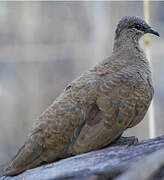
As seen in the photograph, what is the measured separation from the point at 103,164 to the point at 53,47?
369 centimetres

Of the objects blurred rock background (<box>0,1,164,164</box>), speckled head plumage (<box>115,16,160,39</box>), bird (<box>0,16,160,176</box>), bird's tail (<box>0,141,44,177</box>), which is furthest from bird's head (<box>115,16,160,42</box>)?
blurred rock background (<box>0,1,164,164</box>)

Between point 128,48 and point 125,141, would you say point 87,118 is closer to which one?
point 125,141

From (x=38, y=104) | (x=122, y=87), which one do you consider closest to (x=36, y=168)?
(x=122, y=87)

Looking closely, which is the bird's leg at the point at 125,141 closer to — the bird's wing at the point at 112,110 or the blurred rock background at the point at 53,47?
the bird's wing at the point at 112,110

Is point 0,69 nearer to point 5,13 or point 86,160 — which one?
point 5,13

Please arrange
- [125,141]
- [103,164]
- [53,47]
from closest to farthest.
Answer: [103,164] → [125,141] → [53,47]

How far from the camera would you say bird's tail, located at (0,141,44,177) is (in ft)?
7.96

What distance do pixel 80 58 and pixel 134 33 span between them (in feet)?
8.98

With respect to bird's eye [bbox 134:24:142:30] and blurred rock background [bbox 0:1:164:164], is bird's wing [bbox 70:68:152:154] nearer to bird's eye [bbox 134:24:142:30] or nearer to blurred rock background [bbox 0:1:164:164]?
bird's eye [bbox 134:24:142:30]

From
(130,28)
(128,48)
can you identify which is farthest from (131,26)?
(128,48)

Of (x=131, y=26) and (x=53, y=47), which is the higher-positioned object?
(x=131, y=26)

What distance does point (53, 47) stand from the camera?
18.4ft

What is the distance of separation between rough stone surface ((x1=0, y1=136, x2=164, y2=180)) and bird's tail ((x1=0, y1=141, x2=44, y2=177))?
0.04 m

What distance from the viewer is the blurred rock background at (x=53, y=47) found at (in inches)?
220
